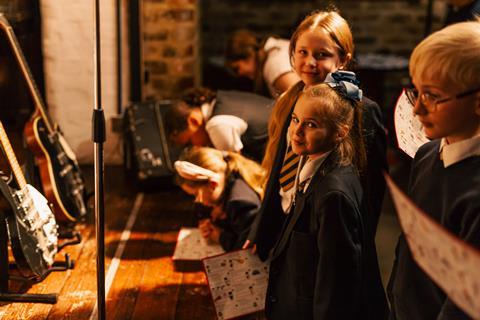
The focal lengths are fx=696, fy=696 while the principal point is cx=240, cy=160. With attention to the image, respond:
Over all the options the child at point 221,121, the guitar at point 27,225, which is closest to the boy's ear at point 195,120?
the child at point 221,121

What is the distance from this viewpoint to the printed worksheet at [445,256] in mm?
866

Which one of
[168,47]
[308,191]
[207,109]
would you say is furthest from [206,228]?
[168,47]

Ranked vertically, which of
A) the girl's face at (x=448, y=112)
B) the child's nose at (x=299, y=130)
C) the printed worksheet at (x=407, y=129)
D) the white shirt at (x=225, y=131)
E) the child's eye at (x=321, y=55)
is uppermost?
the girl's face at (x=448, y=112)

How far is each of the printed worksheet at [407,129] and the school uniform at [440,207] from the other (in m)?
0.17

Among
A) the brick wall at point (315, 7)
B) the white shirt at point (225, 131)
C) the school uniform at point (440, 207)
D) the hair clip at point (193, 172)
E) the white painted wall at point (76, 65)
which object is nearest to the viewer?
the school uniform at point (440, 207)

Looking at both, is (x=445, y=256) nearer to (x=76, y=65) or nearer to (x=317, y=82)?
(x=317, y=82)

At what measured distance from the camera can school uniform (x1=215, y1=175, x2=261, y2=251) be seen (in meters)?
2.62

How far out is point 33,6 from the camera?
11.9 ft

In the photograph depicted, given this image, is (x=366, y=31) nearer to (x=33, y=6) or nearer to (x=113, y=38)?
(x=113, y=38)

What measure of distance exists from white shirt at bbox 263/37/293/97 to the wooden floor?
0.75 m

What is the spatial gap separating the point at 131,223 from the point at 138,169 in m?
0.40

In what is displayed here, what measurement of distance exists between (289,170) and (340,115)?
32cm

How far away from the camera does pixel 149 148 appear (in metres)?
3.61

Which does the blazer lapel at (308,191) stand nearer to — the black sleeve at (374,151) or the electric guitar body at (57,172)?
the black sleeve at (374,151)
